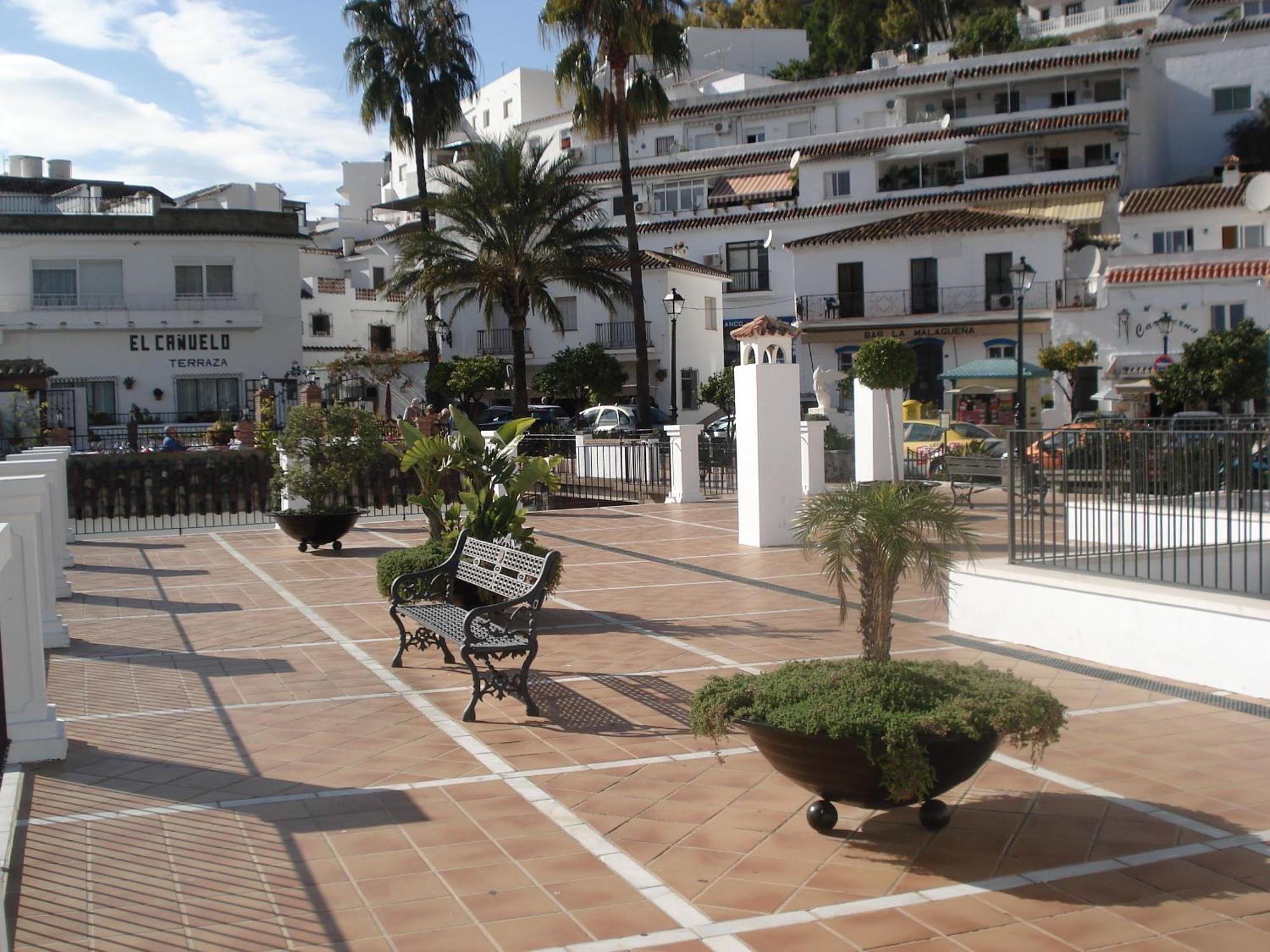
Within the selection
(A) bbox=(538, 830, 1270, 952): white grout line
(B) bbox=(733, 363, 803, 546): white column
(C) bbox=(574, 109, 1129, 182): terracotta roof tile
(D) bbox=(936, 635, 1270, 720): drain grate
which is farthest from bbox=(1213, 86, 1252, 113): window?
(A) bbox=(538, 830, 1270, 952): white grout line

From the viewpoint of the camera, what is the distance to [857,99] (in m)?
56.3

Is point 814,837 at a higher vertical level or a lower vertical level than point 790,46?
lower

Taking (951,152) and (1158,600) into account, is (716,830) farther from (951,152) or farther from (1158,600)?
(951,152)

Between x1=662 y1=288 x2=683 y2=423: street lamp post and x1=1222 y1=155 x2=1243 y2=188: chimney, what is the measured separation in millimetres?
19851

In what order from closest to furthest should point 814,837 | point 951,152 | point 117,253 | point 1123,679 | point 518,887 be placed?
point 518,887 → point 814,837 → point 1123,679 → point 117,253 → point 951,152

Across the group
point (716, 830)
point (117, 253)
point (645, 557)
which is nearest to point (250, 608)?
point (645, 557)

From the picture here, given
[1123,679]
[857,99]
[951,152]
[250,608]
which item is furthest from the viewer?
[857,99]

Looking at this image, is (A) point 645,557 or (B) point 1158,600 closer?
(B) point 1158,600

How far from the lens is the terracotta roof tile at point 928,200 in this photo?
46.8m

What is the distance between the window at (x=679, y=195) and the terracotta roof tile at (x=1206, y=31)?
70.2 feet

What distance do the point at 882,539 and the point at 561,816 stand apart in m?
1.96

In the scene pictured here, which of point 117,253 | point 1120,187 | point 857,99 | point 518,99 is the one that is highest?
point 518,99

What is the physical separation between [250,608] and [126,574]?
3365 mm

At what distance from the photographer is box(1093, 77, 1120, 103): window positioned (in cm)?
5228
